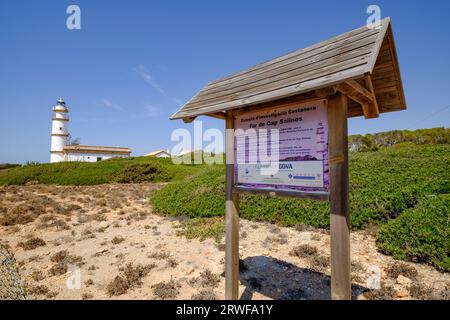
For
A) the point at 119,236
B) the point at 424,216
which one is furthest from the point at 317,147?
the point at 119,236

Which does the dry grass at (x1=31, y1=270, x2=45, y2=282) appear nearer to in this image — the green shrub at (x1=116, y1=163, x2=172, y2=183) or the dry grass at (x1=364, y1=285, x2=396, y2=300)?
the dry grass at (x1=364, y1=285, x2=396, y2=300)

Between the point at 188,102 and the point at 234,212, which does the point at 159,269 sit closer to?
the point at 234,212

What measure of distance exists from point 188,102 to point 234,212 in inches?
81.7

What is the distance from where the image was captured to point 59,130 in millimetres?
44031

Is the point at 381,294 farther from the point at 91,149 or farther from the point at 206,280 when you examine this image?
the point at 91,149

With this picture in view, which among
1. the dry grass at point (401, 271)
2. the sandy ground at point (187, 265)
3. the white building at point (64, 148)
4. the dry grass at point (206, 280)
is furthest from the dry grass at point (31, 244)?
the white building at point (64, 148)

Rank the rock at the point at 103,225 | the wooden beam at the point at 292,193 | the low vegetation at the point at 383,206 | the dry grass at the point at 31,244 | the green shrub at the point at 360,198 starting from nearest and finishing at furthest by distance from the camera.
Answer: the wooden beam at the point at 292,193
the low vegetation at the point at 383,206
the dry grass at the point at 31,244
the green shrub at the point at 360,198
the rock at the point at 103,225

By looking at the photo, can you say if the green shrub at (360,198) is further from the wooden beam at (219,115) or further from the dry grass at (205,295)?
the wooden beam at (219,115)

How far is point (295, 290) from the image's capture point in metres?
4.33

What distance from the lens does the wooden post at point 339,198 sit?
2447mm

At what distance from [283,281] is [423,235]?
3443 mm

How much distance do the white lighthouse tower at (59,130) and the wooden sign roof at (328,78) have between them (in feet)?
159

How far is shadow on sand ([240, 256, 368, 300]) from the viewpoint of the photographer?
4.19 m

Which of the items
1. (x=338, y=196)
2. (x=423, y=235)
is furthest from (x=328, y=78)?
(x=423, y=235)
